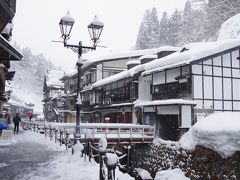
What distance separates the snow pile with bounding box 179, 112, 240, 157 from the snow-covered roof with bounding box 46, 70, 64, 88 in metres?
63.5

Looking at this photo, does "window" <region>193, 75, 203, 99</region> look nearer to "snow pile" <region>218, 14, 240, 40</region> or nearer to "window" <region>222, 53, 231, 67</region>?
"window" <region>222, 53, 231, 67</region>

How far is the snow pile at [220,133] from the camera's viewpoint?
1490 cm

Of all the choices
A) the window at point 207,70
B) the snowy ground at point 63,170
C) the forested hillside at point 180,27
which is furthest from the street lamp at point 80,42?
the forested hillside at point 180,27

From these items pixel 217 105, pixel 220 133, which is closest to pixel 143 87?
pixel 217 105

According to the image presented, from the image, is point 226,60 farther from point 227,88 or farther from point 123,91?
point 123,91

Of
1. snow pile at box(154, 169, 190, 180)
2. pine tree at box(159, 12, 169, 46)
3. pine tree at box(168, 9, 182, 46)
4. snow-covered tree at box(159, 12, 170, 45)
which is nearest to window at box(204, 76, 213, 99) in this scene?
snow pile at box(154, 169, 190, 180)

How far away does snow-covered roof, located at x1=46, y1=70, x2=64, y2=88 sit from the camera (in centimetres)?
7756

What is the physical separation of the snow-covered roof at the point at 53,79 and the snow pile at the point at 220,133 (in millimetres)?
63458

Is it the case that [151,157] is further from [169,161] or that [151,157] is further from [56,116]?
[56,116]

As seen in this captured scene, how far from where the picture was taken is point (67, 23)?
13.2 meters

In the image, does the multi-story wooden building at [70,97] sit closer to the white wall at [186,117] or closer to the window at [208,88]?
the white wall at [186,117]

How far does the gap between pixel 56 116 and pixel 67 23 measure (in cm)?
5986

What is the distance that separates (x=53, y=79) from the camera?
80625 millimetres

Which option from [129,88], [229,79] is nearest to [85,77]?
[129,88]
